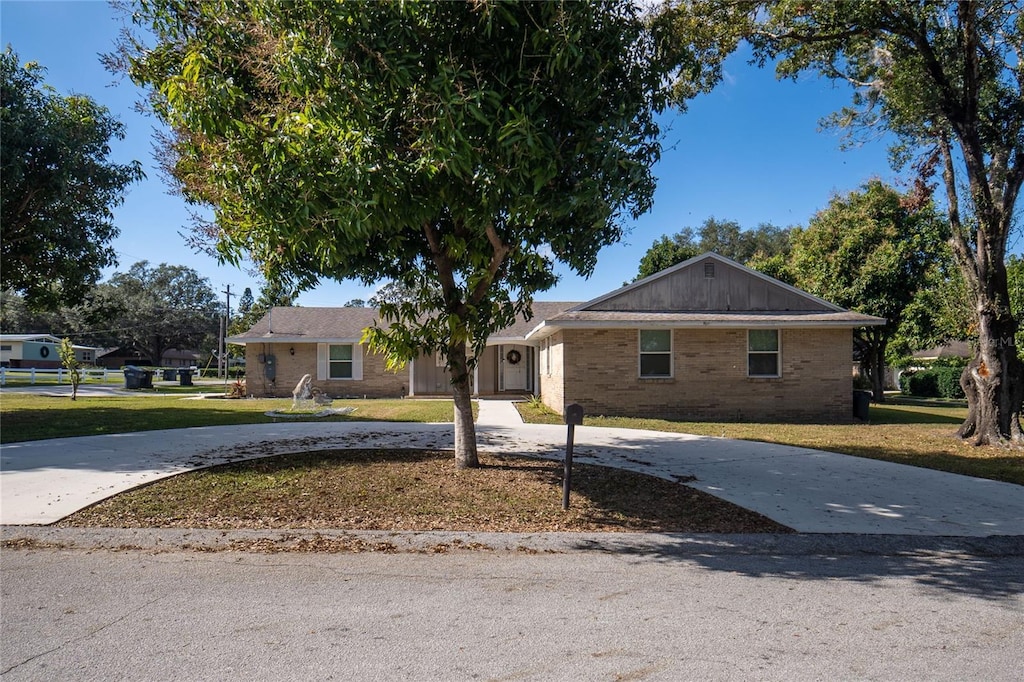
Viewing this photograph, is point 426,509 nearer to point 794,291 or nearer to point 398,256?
point 398,256

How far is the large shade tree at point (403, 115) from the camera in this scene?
16.8 feet

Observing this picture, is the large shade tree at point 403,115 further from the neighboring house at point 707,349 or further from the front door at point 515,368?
the front door at point 515,368

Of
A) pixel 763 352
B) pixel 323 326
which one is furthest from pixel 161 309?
pixel 763 352

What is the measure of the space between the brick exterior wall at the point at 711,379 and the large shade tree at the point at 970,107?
3.87 meters

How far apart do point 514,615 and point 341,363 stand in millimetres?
20338

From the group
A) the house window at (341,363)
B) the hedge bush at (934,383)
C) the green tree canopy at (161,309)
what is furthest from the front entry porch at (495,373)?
the green tree canopy at (161,309)

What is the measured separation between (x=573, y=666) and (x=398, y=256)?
5912 millimetres

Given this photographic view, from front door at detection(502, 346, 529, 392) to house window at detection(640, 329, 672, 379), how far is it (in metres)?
8.74

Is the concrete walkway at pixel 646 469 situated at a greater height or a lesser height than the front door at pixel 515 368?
lesser

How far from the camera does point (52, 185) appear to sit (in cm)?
1078

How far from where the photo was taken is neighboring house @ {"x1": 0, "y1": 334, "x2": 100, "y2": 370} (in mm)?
47406

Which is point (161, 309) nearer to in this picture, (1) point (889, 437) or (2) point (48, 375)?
(2) point (48, 375)

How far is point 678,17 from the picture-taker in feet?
24.4

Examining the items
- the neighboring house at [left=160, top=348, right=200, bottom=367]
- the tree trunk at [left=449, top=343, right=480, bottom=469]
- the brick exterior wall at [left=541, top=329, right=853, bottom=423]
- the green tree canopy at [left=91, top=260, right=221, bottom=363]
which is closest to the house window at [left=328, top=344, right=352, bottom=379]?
the brick exterior wall at [left=541, top=329, right=853, bottom=423]
